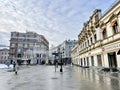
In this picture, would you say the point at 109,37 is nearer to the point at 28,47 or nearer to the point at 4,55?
the point at 28,47

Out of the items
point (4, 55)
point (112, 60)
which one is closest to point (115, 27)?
point (112, 60)

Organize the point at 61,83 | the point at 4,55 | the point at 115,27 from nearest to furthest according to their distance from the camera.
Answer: the point at 61,83
the point at 115,27
the point at 4,55

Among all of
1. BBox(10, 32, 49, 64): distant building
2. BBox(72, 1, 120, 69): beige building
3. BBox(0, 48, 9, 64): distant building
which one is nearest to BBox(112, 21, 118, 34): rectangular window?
BBox(72, 1, 120, 69): beige building

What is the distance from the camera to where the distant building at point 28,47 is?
88.2 m

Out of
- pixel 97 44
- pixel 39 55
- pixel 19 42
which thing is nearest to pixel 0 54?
pixel 19 42

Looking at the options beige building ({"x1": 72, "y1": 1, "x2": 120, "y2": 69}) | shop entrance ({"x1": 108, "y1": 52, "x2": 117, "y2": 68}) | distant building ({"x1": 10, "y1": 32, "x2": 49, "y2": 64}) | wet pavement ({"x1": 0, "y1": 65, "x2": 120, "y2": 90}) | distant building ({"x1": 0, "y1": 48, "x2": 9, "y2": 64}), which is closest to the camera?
wet pavement ({"x1": 0, "y1": 65, "x2": 120, "y2": 90})

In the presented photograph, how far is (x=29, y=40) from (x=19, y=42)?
6934 millimetres

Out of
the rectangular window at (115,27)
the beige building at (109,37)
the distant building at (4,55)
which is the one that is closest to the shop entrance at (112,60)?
the beige building at (109,37)

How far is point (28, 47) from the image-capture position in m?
91.8

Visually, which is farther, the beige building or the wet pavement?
the beige building

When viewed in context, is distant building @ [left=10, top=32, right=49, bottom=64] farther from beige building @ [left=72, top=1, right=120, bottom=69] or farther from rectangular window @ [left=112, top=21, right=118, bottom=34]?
rectangular window @ [left=112, top=21, right=118, bottom=34]

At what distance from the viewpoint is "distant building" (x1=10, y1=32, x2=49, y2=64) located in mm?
88188

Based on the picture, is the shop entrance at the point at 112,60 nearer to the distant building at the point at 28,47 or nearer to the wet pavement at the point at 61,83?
the wet pavement at the point at 61,83

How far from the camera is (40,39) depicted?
95.4 m
